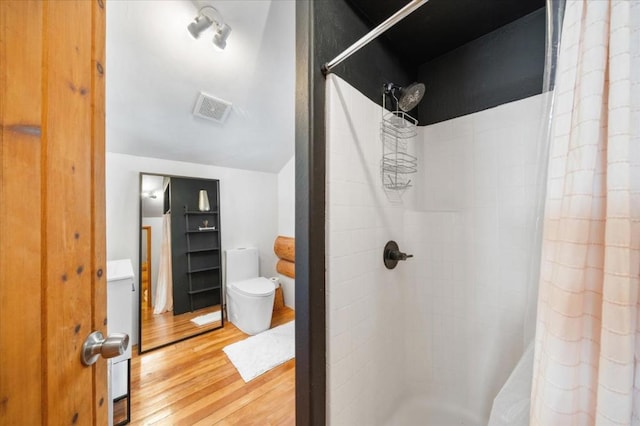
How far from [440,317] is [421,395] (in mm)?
528

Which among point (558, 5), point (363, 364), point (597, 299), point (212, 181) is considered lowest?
point (363, 364)

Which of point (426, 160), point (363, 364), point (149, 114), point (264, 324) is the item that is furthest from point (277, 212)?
point (363, 364)

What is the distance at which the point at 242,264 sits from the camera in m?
2.71

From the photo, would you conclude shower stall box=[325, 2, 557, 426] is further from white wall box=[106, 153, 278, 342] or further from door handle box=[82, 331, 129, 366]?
white wall box=[106, 153, 278, 342]

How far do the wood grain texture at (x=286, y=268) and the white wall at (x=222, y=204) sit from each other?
157 millimetres

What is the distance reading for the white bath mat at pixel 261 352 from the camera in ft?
6.03

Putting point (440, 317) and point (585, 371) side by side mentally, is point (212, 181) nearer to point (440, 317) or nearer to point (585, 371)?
point (440, 317)

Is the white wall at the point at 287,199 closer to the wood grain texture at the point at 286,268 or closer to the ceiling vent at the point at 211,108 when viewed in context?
the wood grain texture at the point at 286,268

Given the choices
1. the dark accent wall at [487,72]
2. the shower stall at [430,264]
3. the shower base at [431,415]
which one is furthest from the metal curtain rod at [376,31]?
the shower base at [431,415]

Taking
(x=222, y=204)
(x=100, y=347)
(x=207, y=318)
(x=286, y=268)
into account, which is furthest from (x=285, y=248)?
(x=100, y=347)

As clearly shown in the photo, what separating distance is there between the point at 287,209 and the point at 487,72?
2353 mm

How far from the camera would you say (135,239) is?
2.15m

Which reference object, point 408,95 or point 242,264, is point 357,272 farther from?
point 242,264

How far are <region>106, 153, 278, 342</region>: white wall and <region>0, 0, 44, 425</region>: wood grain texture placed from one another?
6.67 ft
